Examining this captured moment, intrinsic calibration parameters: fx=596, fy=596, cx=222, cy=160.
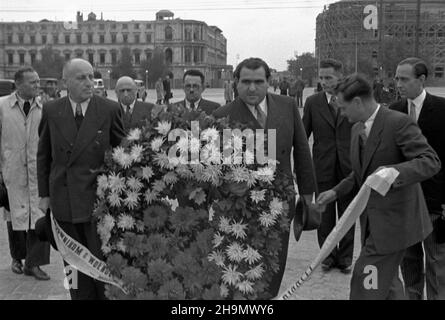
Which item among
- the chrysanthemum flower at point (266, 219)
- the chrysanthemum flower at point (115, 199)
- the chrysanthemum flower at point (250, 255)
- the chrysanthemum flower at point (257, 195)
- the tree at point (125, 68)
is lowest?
the chrysanthemum flower at point (250, 255)

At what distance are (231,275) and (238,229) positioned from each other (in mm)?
284

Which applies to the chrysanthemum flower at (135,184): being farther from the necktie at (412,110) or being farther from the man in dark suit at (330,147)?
the man in dark suit at (330,147)

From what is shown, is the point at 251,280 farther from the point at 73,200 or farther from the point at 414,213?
the point at 73,200

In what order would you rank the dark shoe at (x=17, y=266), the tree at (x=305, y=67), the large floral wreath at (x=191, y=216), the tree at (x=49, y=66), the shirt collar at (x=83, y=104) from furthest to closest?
the tree at (x=49, y=66), the tree at (x=305, y=67), the dark shoe at (x=17, y=266), the shirt collar at (x=83, y=104), the large floral wreath at (x=191, y=216)

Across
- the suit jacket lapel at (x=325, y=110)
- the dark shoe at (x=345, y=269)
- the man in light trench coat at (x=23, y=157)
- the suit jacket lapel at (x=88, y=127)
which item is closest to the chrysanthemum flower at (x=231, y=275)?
the suit jacket lapel at (x=88, y=127)

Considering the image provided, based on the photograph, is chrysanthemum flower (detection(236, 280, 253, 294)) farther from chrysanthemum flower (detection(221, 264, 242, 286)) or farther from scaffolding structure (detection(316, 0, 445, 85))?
scaffolding structure (detection(316, 0, 445, 85))

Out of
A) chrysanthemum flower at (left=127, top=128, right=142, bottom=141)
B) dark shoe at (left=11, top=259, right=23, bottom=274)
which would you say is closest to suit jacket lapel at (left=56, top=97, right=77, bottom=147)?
chrysanthemum flower at (left=127, top=128, right=142, bottom=141)

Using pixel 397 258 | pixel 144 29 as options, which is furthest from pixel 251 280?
pixel 144 29

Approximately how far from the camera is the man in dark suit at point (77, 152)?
4688 millimetres

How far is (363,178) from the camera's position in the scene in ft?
14.4

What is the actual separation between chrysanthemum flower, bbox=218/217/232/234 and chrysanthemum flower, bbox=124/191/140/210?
559mm
